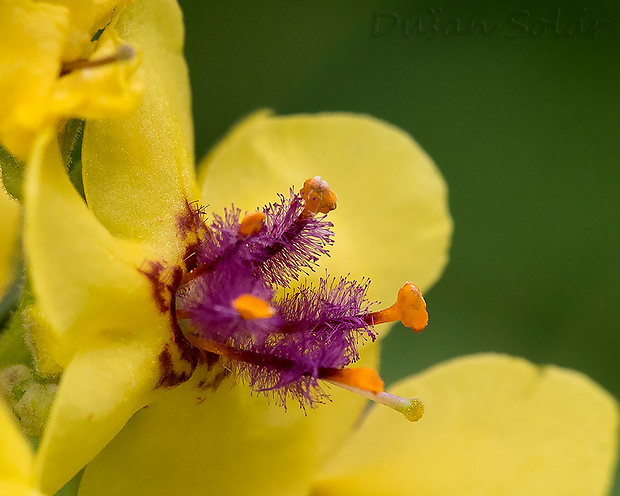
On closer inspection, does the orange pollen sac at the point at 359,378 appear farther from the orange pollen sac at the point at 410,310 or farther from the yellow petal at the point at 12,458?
the yellow petal at the point at 12,458

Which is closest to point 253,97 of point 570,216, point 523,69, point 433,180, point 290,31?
point 290,31

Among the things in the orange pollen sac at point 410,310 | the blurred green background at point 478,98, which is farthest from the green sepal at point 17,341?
the blurred green background at point 478,98

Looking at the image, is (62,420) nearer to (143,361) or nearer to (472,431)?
(143,361)

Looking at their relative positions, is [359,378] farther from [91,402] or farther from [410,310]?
[91,402]

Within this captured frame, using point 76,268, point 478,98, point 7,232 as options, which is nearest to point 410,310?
point 76,268

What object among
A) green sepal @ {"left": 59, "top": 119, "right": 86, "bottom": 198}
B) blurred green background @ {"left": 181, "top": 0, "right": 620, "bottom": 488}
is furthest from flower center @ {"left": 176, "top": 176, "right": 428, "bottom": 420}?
blurred green background @ {"left": 181, "top": 0, "right": 620, "bottom": 488}
